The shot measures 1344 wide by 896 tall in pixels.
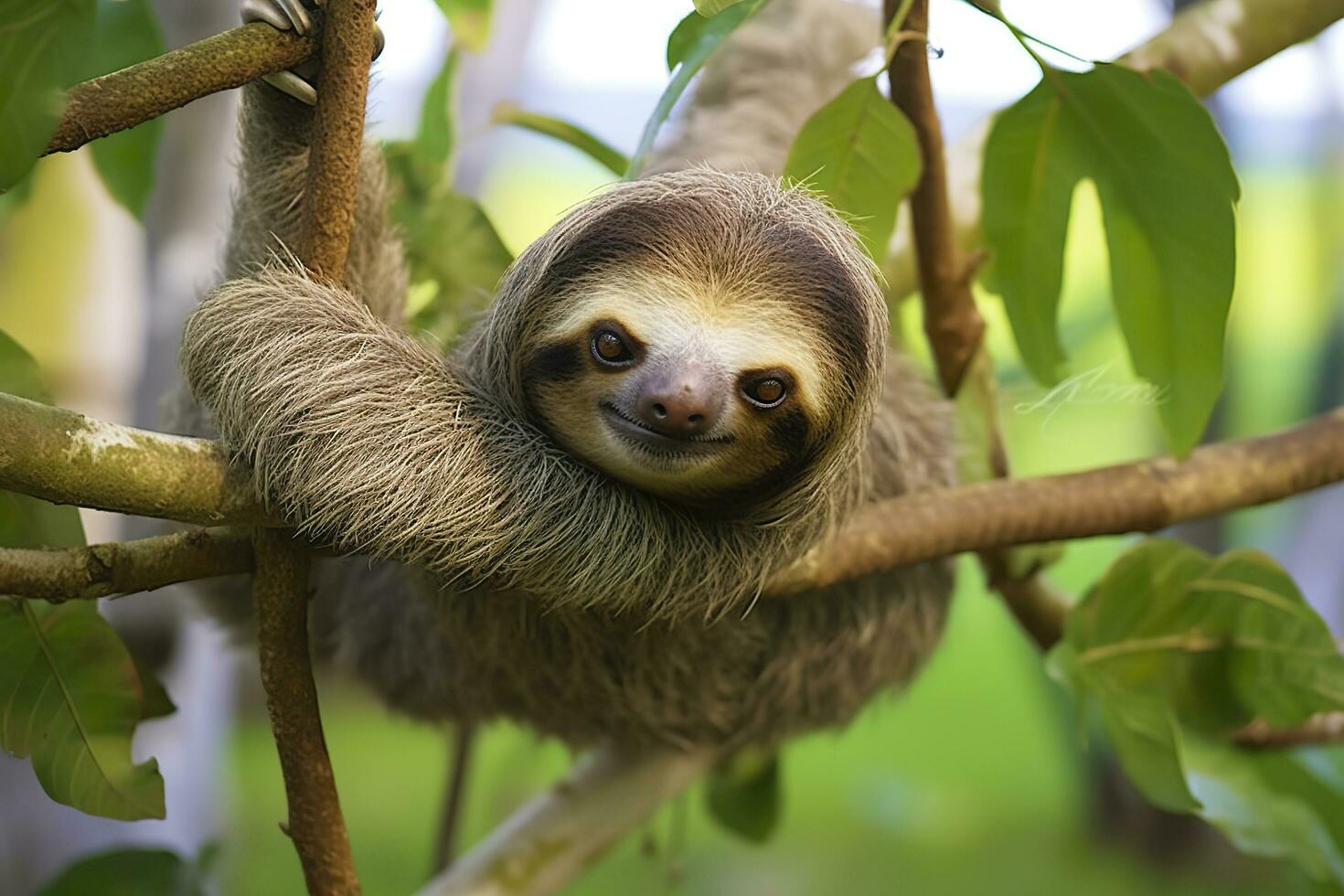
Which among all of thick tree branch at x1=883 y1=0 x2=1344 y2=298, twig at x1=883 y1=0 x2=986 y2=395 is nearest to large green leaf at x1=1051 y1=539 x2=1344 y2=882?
twig at x1=883 y1=0 x2=986 y2=395

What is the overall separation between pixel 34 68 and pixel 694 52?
48.9 inches

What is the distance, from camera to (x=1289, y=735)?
3.84 m

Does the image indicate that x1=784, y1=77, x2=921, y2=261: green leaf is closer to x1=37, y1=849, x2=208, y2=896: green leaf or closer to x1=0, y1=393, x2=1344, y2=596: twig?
x1=0, y1=393, x2=1344, y2=596: twig

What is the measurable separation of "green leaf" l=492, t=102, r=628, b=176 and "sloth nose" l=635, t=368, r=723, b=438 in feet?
5.40

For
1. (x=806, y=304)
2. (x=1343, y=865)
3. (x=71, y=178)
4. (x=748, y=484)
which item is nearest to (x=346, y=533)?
(x=748, y=484)

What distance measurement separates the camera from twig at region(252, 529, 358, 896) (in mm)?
2330

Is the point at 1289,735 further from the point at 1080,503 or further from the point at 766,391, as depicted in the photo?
the point at 766,391

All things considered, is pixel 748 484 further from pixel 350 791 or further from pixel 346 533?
pixel 350 791

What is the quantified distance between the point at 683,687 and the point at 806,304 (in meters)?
1.58

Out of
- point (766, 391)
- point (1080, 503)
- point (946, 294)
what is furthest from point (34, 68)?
point (1080, 503)

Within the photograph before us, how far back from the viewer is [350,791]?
7.09 m

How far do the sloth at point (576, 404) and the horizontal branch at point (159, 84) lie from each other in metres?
0.46

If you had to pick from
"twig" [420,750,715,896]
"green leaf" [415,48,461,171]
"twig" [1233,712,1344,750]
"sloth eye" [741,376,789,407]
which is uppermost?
"green leaf" [415,48,461,171]

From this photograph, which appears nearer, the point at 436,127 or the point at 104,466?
the point at 104,466
